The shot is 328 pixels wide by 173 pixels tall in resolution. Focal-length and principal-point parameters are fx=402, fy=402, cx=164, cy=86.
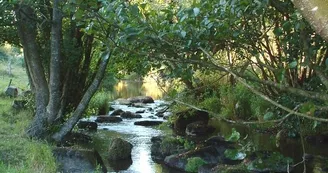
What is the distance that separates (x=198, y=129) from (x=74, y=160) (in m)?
9.67

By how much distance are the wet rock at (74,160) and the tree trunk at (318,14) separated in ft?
26.2

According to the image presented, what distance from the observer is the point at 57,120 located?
11.2m

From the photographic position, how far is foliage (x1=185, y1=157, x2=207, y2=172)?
1163cm

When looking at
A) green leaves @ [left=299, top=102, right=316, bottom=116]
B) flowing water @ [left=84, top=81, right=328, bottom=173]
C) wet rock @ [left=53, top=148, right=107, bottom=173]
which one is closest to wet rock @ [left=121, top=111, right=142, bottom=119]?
flowing water @ [left=84, top=81, right=328, bottom=173]

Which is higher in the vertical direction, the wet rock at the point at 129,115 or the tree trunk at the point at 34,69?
the tree trunk at the point at 34,69

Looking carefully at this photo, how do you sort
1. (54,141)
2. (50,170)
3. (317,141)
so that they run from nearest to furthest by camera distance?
1. (50,170)
2. (54,141)
3. (317,141)

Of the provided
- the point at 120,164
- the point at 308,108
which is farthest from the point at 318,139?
the point at 308,108

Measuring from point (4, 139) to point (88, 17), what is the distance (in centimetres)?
720

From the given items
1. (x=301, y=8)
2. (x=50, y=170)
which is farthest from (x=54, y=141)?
(x=301, y=8)

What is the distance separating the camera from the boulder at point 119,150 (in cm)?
1264

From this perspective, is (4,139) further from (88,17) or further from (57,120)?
(88,17)

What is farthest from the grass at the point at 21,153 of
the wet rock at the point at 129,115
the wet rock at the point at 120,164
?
the wet rock at the point at 129,115

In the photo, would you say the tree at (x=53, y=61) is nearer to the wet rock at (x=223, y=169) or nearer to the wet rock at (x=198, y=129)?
the wet rock at (x=223, y=169)

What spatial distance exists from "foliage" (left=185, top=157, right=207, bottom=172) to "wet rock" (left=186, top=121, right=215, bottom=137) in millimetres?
5574
